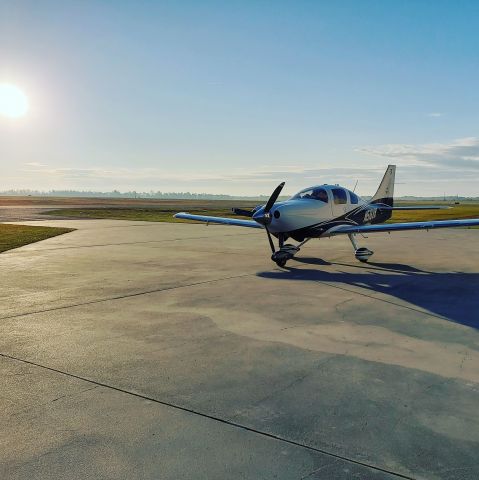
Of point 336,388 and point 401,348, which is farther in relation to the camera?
point 401,348

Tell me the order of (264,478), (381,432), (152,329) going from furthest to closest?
(152,329) → (381,432) → (264,478)

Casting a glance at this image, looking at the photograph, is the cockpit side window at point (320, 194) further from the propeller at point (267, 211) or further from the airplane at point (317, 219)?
the propeller at point (267, 211)

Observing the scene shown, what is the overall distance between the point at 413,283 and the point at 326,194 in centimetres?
488

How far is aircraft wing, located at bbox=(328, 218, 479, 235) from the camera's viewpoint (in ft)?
43.2

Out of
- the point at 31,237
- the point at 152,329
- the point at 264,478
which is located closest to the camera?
the point at 264,478

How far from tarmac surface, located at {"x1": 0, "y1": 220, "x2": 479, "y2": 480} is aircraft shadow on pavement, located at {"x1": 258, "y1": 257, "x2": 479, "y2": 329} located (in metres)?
0.10

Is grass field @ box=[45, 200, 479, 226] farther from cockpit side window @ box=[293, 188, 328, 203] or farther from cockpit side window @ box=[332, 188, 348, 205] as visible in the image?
cockpit side window @ box=[293, 188, 328, 203]

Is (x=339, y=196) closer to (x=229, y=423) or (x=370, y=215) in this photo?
(x=370, y=215)

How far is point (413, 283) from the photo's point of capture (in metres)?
11.9

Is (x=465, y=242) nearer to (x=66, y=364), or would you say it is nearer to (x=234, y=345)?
(x=234, y=345)

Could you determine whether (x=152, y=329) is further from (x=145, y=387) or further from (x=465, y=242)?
(x=465, y=242)

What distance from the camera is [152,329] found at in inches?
290

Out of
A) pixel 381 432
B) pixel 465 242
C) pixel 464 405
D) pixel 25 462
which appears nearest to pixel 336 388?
pixel 381 432

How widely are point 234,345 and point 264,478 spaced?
10.5 feet
